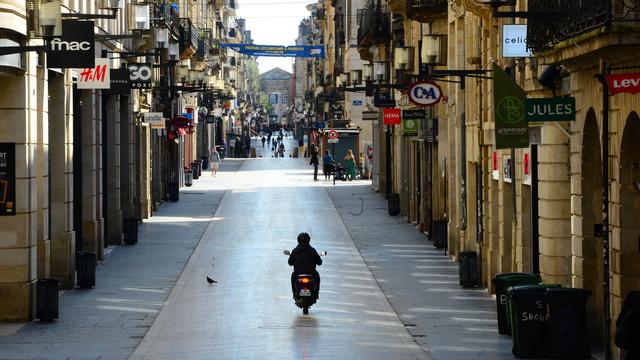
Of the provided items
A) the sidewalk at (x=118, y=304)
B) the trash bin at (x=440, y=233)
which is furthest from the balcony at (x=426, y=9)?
the sidewalk at (x=118, y=304)

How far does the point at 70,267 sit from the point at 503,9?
1014 cm

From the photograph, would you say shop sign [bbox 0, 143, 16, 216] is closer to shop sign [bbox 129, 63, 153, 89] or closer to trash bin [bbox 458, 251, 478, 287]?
trash bin [bbox 458, 251, 478, 287]

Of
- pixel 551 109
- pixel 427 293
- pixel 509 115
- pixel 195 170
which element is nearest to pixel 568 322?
pixel 551 109

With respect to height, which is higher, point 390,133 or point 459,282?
point 390,133

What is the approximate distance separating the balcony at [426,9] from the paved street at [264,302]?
629 centimetres

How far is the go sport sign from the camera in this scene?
3819cm

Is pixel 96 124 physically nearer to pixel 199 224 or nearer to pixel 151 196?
pixel 199 224

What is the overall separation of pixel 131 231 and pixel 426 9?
1013cm

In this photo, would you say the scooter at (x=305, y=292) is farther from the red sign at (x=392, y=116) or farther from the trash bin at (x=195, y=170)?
the trash bin at (x=195, y=170)

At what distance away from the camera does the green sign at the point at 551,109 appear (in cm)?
2092

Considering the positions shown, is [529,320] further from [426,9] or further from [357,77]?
[357,77]

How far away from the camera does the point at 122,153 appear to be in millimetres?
45188

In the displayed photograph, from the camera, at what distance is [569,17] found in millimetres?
19062

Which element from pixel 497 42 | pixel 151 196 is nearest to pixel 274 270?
pixel 497 42
